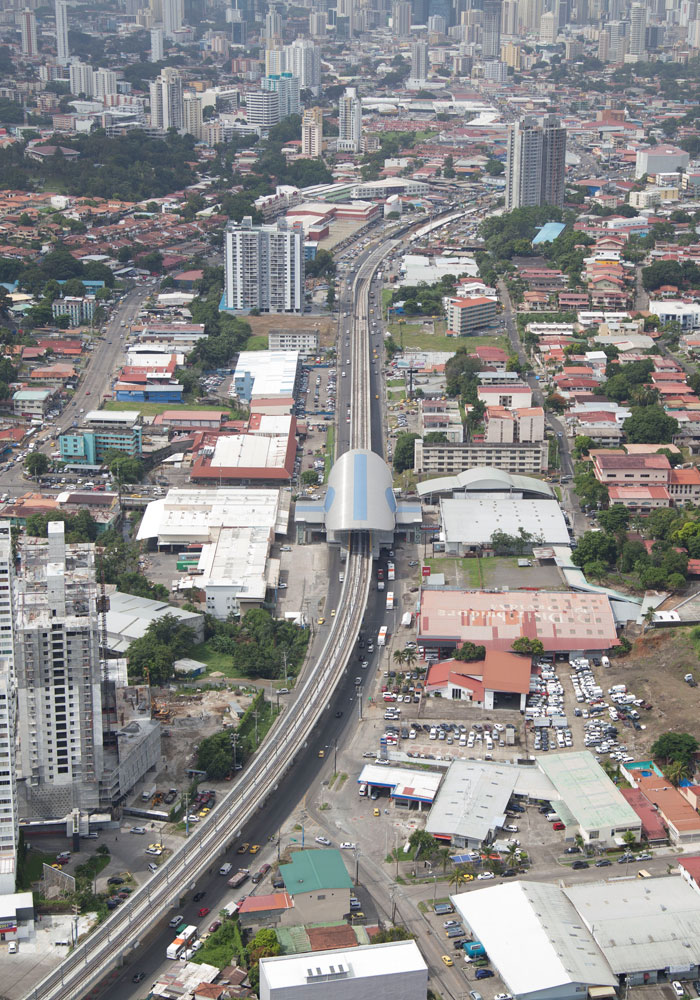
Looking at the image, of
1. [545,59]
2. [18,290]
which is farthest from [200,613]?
[545,59]

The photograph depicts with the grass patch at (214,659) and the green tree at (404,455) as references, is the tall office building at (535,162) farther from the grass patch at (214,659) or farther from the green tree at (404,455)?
the grass patch at (214,659)

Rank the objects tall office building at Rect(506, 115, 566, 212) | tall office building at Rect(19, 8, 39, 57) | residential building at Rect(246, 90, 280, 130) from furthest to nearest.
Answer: tall office building at Rect(19, 8, 39, 57) → residential building at Rect(246, 90, 280, 130) → tall office building at Rect(506, 115, 566, 212)

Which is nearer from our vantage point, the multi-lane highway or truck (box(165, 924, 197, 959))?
the multi-lane highway

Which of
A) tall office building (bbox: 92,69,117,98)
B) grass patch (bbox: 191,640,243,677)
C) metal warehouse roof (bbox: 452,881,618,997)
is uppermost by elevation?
tall office building (bbox: 92,69,117,98)

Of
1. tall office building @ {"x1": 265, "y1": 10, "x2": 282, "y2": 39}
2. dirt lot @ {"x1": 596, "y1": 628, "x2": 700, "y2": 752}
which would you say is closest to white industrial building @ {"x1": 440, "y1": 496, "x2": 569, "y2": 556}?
dirt lot @ {"x1": 596, "y1": 628, "x2": 700, "y2": 752}

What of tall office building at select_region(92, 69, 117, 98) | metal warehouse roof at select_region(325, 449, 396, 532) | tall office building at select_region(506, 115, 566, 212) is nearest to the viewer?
metal warehouse roof at select_region(325, 449, 396, 532)

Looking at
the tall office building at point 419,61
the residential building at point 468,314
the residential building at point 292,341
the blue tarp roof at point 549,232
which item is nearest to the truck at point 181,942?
the residential building at point 292,341

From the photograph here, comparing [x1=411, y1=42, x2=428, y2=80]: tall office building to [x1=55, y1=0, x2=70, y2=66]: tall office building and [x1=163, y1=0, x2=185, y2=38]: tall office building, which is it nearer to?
[x1=163, y1=0, x2=185, y2=38]: tall office building

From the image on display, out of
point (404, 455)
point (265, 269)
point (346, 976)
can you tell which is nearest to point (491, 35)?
point (265, 269)
